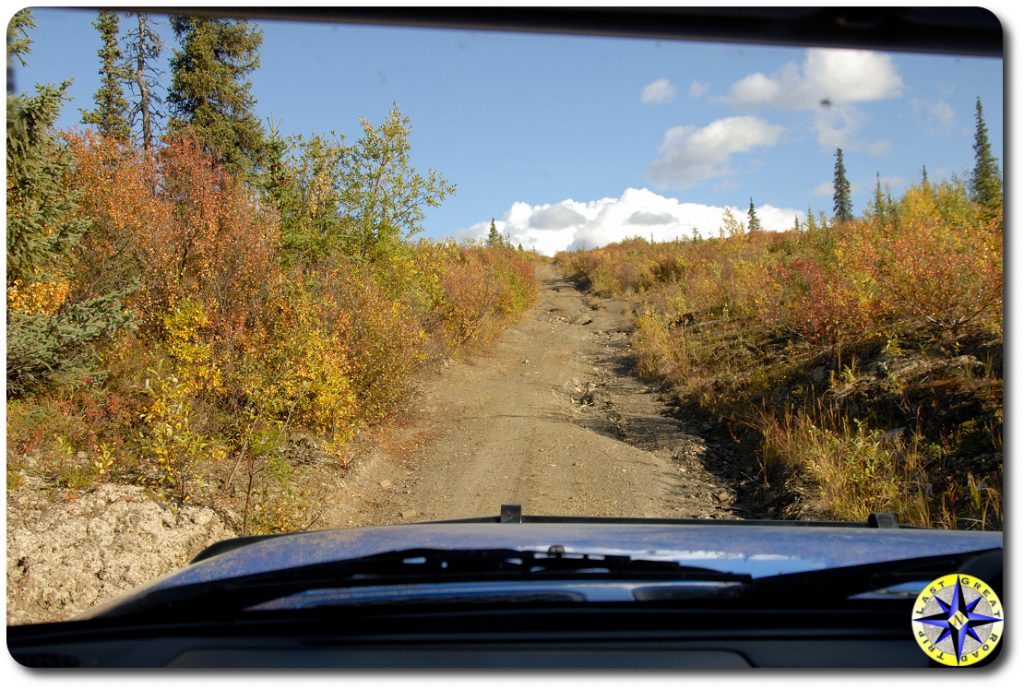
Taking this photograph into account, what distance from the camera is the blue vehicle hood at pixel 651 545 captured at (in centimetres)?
208

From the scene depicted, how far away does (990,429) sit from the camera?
5.79 m

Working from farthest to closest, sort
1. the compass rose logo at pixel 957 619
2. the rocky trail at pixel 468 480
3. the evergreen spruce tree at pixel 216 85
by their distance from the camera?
the evergreen spruce tree at pixel 216 85
the rocky trail at pixel 468 480
the compass rose logo at pixel 957 619

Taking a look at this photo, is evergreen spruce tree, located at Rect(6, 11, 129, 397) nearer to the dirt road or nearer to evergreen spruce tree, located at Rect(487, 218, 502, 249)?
the dirt road

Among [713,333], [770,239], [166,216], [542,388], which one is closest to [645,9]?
[166,216]

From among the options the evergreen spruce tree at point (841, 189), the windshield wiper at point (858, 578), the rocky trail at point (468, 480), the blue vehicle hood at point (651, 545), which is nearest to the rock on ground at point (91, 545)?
the rocky trail at point (468, 480)

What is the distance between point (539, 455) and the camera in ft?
27.1

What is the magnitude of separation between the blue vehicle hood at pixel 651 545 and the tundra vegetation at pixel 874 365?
2.97 metres

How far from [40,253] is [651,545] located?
20.4 feet

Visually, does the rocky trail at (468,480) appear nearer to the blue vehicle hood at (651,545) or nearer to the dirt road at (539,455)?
the dirt road at (539,455)

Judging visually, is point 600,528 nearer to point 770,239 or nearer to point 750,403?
point 750,403

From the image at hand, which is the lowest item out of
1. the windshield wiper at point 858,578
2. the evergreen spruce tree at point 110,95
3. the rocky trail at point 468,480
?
the rocky trail at point 468,480

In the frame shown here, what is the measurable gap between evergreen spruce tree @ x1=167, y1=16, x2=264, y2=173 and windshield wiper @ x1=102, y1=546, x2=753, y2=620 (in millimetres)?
17517

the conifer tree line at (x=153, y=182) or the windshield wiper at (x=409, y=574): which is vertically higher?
the conifer tree line at (x=153, y=182)

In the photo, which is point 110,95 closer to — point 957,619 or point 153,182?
point 153,182
